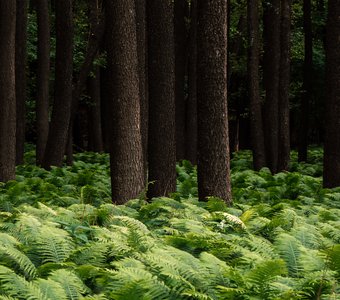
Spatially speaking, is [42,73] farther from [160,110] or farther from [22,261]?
[22,261]

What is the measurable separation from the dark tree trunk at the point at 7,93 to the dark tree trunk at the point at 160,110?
4.24 m

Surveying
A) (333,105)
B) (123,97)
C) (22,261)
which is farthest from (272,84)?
(22,261)

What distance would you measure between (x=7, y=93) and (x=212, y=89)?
6543 mm

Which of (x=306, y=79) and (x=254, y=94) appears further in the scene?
(x=306, y=79)

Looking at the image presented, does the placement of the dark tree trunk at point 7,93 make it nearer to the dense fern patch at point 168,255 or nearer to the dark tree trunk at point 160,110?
the dark tree trunk at point 160,110

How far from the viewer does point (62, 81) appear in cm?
1756

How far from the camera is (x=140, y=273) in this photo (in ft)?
15.8

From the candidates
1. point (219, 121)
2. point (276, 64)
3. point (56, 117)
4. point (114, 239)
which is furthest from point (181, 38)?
point (114, 239)

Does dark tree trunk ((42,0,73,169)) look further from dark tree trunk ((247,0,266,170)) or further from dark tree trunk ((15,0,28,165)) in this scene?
dark tree trunk ((247,0,266,170))

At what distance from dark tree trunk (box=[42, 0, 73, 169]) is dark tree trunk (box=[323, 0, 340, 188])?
7.33 meters

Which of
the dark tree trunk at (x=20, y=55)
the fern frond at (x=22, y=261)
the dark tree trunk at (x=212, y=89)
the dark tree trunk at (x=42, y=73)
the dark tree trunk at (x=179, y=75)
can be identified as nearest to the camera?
the fern frond at (x=22, y=261)

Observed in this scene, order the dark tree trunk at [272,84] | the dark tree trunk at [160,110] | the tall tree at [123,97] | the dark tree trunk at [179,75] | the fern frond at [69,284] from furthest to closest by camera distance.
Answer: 1. the dark tree trunk at [179,75]
2. the dark tree trunk at [272,84]
3. the dark tree trunk at [160,110]
4. the tall tree at [123,97]
5. the fern frond at [69,284]

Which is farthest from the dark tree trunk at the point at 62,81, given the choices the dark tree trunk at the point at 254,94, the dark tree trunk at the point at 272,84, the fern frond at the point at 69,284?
the fern frond at the point at 69,284

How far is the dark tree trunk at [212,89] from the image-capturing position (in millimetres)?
10055
